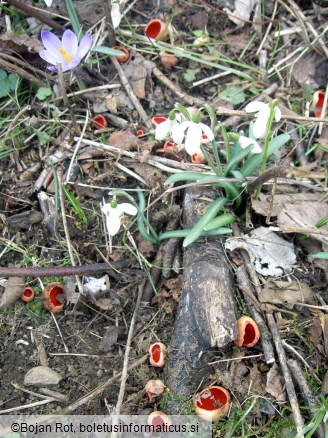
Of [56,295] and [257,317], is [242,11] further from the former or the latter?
[56,295]

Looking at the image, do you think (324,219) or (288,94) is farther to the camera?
(288,94)

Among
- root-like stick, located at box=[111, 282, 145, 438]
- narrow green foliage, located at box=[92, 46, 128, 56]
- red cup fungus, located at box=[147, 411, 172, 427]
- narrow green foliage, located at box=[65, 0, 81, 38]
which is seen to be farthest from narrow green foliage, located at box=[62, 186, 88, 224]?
red cup fungus, located at box=[147, 411, 172, 427]

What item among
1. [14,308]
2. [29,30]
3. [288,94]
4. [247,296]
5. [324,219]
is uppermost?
[29,30]

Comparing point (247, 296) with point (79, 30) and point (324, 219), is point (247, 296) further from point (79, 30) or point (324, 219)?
point (79, 30)

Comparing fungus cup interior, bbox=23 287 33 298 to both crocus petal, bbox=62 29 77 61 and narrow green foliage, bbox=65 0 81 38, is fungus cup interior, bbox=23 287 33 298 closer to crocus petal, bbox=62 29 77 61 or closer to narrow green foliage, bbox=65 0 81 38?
crocus petal, bbox=62 29 77 61

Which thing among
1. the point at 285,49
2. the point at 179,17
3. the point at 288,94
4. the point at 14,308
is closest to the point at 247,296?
the point at 14,308

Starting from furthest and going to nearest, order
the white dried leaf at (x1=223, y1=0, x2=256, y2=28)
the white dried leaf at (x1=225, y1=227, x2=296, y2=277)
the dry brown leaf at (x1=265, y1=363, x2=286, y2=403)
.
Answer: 1. the white dried leaf at (x1=223, y1=0, x2=256, y2=28)
2. the white dried leaf at (x1=225, y1=227, x2=296, y2=277)
3. the dry brown leaf at (x1=265, y1=363, x2=286, y2=403)

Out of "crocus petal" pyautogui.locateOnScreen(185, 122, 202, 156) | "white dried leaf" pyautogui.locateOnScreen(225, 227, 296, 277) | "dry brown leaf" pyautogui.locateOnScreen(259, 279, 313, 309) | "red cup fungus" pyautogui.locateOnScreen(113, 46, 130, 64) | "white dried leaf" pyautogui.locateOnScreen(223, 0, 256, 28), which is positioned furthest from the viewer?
"white dried leaf" pyautogui.locateOnScreen(223, 0, 256, 28)

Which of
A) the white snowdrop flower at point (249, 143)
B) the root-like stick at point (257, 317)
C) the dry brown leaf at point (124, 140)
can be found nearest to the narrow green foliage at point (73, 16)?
the dry brown leaf at point (124, 140)
